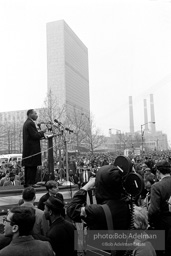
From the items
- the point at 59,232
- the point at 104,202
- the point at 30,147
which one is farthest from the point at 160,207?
the point at 30,147

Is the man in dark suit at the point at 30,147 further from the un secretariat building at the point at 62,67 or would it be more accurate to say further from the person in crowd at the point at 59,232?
the un secretariat building at the point at 62,67

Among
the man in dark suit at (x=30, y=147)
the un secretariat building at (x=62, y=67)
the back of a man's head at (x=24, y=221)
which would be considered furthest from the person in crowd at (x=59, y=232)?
the un secretariat building at (x=62, y=67)

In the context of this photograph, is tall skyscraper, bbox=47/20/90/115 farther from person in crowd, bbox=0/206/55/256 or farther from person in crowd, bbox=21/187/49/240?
person in crowd, bbox=0/206/55/256

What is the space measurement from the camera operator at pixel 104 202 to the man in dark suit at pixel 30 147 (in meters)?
4.36

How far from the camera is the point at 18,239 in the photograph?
2596mm

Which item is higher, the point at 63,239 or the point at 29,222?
the point at 29,222

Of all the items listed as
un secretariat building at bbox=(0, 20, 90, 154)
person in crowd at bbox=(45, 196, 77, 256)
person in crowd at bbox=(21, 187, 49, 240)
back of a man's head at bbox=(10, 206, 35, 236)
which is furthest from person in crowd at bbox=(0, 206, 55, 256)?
un secretariat building at bbox=(0, 20, 90, 154)

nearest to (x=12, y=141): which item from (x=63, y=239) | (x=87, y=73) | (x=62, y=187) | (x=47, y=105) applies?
(x=47, y=105)

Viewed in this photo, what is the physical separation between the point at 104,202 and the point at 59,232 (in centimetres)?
121

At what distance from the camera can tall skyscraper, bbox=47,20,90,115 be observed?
10219 centimetres

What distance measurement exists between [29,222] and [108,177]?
0.87 metres

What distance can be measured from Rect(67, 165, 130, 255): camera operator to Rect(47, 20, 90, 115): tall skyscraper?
3706 inches

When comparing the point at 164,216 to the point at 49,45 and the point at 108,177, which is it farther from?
the point at 49,45

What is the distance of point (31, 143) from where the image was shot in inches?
272
